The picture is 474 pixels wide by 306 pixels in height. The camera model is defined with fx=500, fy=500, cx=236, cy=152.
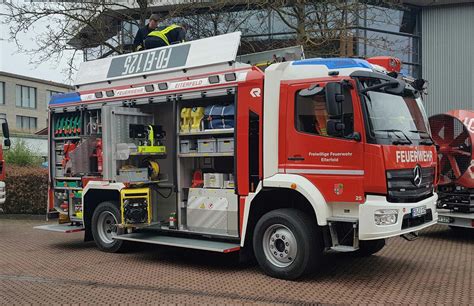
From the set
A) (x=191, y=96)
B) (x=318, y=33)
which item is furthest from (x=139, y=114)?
(x=318, y=33)

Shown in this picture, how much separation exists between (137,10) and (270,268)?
1120 cm

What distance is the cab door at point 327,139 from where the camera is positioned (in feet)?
21.1

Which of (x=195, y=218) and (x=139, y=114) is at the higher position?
(x=139, y=114)

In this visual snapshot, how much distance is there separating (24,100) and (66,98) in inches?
1745

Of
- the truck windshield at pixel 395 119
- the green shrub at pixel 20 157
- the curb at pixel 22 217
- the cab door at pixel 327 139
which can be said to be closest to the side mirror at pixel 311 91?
the cab door at pixel 327 139

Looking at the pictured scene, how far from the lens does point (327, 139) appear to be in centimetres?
670

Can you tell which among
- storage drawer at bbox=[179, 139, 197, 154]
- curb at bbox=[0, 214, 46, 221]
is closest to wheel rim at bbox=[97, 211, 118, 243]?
storage drawer at bbox=[179, 139, 197, 154]

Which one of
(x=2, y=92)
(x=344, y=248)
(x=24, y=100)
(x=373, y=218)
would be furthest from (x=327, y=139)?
(x=24, y=100)

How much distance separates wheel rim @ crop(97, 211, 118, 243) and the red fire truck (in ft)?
0.07

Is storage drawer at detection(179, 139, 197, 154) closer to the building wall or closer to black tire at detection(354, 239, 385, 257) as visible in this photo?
black tire at detection(354, 239, 385, 257)

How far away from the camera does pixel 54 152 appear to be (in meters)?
10.5

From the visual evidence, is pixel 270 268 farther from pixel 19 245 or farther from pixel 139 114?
pixel 19 245

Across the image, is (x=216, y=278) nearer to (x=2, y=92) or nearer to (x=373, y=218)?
(x=373, y=218)

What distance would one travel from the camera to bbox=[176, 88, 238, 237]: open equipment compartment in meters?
7.68
